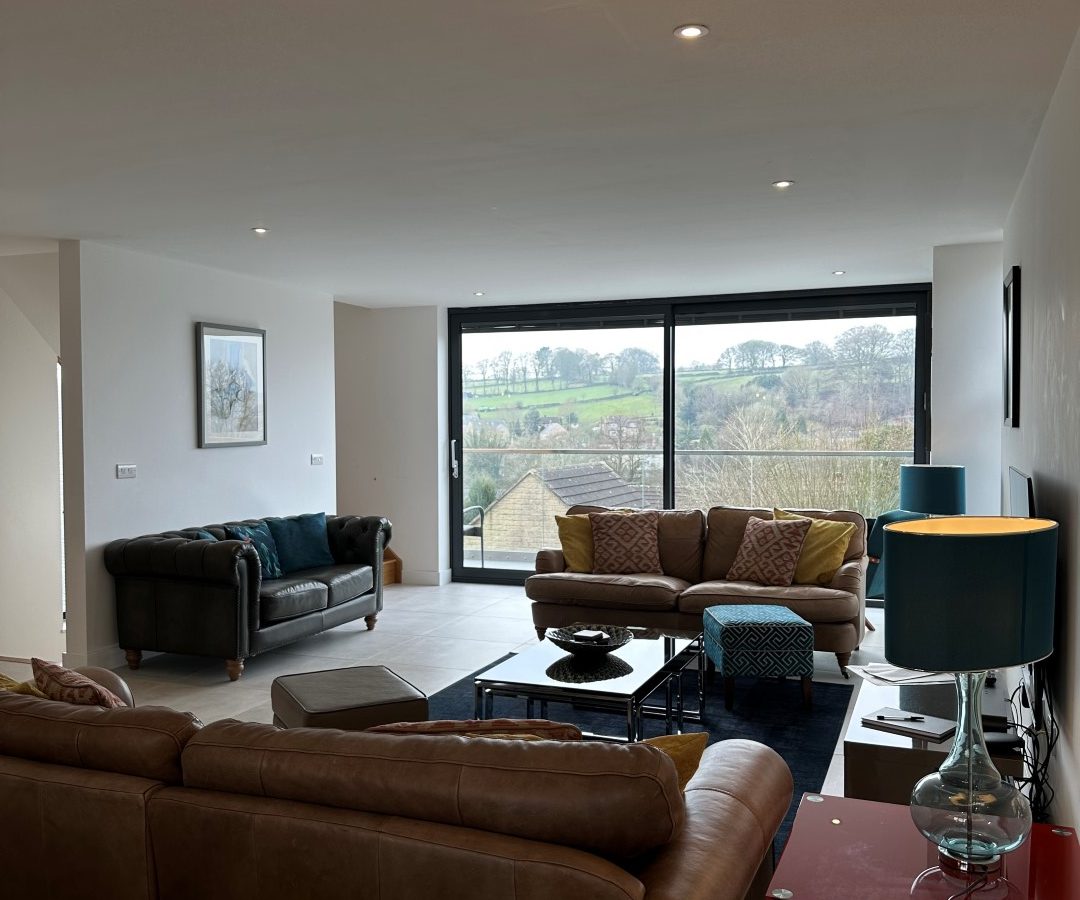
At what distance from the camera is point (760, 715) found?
479cm

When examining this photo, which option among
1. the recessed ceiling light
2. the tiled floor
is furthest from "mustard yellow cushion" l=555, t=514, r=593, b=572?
the recessed ceiling light

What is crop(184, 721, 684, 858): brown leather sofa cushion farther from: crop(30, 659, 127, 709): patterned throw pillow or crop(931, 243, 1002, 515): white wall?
crop(931, 243, 1002, 515): white wall

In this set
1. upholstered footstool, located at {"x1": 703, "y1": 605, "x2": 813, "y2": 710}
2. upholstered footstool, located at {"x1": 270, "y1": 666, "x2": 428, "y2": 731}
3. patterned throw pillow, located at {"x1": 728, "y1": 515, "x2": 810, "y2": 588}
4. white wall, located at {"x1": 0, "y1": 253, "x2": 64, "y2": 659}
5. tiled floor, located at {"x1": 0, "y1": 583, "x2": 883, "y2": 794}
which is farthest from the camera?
white wall, located at {"x1": 0, "y1": 253, "x2": 64, "y2": 659}

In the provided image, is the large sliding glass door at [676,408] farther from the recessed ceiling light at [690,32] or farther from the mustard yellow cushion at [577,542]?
the recessed ceiling light at [690,32]

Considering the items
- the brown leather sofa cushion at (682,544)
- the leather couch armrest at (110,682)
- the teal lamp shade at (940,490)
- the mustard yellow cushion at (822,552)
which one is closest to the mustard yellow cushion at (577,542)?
the brown leather sofa cushion at (682,544)

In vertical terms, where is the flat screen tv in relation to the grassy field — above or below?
below

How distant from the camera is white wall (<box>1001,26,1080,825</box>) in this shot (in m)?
2.45

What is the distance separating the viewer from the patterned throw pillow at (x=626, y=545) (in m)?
6.41

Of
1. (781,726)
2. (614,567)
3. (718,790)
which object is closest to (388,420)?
(614,567)

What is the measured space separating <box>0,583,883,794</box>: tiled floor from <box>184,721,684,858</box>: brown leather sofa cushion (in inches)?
98.3

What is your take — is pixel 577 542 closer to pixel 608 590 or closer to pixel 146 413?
pixel 608 590

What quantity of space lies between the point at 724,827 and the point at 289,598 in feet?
14.0

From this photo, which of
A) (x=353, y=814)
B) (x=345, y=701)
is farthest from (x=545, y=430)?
(x=353, y=814)

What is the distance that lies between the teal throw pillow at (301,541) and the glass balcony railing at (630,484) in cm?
214
